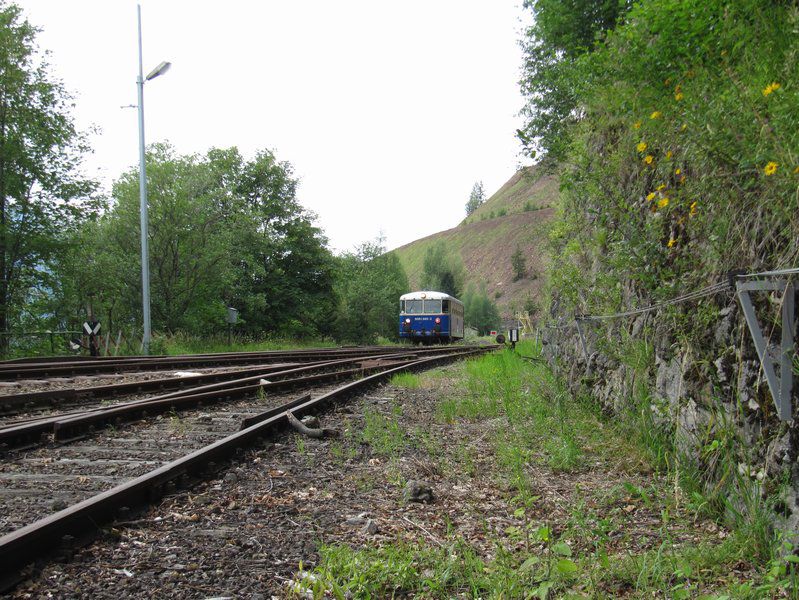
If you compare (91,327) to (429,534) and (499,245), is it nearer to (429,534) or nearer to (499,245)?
(429,534)

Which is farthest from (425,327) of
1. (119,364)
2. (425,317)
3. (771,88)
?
(771,88)

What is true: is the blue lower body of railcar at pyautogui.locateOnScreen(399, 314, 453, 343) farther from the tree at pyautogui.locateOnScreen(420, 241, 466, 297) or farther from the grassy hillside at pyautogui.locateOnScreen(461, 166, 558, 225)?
the grassy hillside at pyautogui.locateOnScreen(461, 166, 558, 225)

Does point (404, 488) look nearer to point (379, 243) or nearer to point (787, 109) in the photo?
point (787, 109)

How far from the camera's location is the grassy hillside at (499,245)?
104m

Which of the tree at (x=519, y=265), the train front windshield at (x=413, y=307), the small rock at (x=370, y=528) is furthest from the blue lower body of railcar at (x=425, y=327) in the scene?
the tree at (x=519, y=265)

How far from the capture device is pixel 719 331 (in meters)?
3.21

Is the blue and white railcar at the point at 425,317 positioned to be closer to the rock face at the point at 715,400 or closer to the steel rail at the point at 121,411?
the steel rail at the point at 121,411

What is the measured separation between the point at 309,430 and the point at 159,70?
16.1 meters

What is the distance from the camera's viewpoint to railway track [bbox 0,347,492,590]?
275 cm

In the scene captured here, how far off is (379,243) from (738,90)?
4352cm

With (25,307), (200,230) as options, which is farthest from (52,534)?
(200,230)

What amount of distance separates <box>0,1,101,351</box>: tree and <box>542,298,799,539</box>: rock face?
1842cm

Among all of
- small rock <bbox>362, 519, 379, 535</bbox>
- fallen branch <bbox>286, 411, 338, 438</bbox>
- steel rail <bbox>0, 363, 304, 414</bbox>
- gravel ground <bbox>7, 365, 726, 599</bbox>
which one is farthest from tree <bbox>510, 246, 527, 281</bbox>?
small rock <bbox>362, 519, 379, 535</bbox>

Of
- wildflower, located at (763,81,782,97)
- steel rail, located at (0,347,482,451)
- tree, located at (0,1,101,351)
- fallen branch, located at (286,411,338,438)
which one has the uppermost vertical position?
tree, located at (0,1,101,351)
